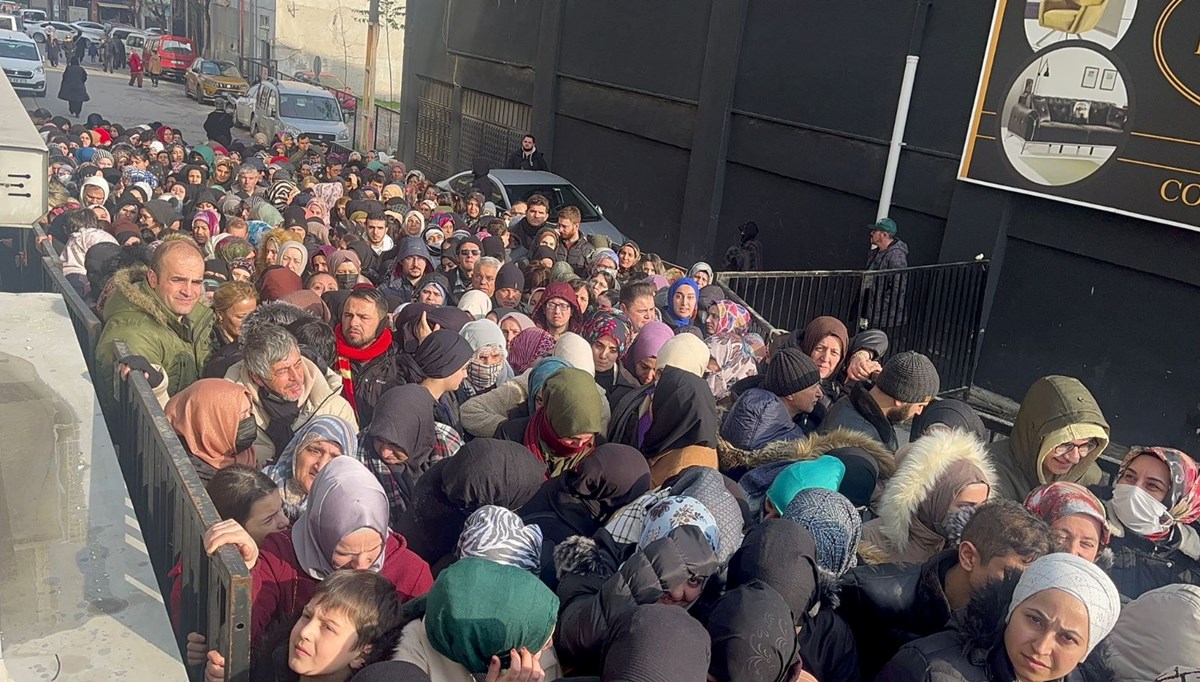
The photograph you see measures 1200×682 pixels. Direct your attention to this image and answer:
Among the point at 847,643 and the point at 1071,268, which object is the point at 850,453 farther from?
the point at 1071,268

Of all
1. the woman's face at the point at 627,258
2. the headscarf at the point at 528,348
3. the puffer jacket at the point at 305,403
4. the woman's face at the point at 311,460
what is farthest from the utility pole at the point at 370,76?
the woman's face at the point at 311,460

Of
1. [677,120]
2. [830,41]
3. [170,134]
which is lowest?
[170,134]

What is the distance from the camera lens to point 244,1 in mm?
45844

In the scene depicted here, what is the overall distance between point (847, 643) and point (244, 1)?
1939 inches

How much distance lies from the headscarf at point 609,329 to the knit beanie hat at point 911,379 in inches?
66.5

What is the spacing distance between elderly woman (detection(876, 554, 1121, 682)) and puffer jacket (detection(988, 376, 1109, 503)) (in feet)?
5.45

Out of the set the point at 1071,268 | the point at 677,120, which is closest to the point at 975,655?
the point at 1071,268

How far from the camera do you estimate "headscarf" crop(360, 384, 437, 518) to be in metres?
4.19

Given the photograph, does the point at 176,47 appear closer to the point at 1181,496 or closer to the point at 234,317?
the point at 234,317

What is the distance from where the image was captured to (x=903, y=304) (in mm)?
9367

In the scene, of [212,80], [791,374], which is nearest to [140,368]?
[791,374]

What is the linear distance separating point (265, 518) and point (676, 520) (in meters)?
1.44

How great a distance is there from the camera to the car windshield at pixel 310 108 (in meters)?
→ 24.2

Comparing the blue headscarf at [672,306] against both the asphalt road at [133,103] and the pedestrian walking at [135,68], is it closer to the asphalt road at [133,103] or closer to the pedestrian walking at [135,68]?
the asphalt road at [133,103]
